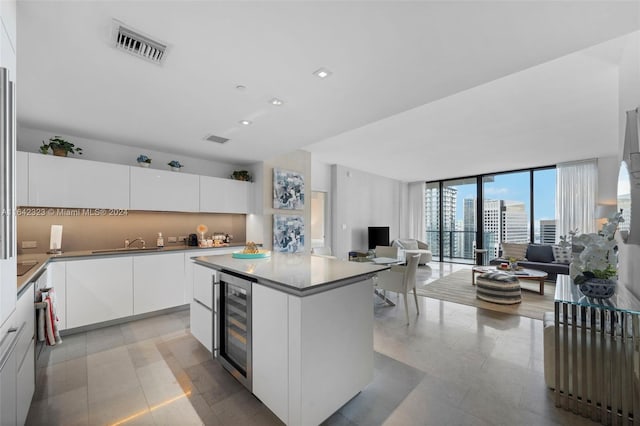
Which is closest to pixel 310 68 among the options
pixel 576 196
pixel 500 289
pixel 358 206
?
pixel 500 289

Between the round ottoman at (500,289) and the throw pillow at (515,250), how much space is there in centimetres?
229

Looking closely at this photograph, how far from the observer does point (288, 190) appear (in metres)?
5.00

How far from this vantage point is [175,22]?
1.45 m

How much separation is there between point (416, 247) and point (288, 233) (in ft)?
15.8

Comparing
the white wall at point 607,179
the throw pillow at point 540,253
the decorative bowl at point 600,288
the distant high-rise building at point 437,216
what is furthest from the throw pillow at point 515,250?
the decorative bowl at point 600,288

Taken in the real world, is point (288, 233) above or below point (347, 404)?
above

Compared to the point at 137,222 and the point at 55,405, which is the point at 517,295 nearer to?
the point at 55,405

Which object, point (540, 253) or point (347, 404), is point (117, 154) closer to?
point (347, 404)

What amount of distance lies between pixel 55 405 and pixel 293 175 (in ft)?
13.5

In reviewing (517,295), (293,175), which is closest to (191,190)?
(293,175)

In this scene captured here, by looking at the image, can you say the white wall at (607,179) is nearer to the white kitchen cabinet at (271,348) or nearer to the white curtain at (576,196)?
the white curtain at (576,196)

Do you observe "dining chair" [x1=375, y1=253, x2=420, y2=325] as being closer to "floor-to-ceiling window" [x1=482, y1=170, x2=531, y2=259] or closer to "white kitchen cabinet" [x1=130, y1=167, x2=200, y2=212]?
"white kitchen cabinet" [x1=130, y1=167, x2=200, y2=212]

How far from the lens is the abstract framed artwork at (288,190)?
482cm

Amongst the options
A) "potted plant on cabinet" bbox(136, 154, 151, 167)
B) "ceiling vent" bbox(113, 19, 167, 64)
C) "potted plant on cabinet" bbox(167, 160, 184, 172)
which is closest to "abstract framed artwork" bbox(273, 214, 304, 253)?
"potted plant on cabinet" bbox(167, 160, 184, 172)
